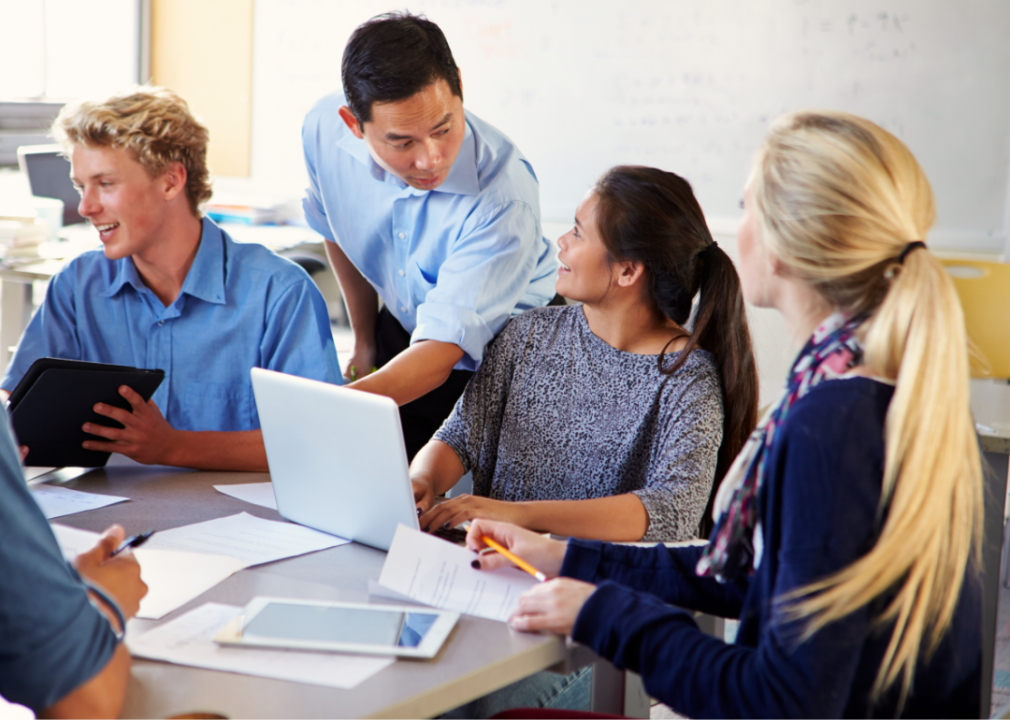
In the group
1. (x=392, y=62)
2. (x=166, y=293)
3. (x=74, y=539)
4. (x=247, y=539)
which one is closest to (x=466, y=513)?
(x=247, y=539)

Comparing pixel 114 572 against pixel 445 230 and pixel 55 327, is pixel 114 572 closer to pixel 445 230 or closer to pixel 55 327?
pixel 55 327

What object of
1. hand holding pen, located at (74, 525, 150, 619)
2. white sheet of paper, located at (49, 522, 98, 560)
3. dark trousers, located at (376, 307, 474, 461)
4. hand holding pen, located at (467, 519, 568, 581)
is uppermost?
hand holding pen, located at (74, 525, 150, 619)

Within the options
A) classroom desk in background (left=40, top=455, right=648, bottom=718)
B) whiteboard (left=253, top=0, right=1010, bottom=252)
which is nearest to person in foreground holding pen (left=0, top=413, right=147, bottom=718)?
classroom desk in background (left=40, top=455, right=648, bottom=718)

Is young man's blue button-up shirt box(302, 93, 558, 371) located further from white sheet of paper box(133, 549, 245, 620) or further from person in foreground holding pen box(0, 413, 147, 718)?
person in foreground holding pen box(0, 413, 147, 718)

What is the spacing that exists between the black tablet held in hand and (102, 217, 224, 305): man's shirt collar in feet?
0.89

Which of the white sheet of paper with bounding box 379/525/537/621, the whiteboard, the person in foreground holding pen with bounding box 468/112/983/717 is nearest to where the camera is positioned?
the person in foreground holding pen with bounding box 468/112/983/717

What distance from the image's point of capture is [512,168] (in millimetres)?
2023

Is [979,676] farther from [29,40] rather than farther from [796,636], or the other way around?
[29,40]

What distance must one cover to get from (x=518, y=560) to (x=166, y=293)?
0.94m

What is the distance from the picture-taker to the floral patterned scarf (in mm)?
914

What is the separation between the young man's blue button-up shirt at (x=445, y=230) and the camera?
1.85m

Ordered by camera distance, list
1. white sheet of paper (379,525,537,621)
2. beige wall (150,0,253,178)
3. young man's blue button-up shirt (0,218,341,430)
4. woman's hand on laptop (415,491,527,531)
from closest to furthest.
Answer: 1. white sheet of paper (379,525,537,621)
2. woman's hand on laptop (415,491,527,531)
3. young man's blue button-up shirt (0,218,341,430)
4. beige wall (150,0,253,178)

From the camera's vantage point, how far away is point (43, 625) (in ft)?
2.43

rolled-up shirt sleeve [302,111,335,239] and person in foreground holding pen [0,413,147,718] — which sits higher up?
→ rolled-up shirt sleeve [302,111,335,239]
